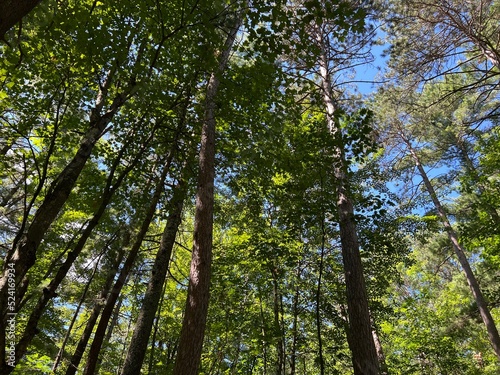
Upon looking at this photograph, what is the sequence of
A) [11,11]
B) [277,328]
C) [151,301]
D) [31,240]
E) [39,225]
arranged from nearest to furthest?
1. [11,11]
2. [31,240]
3. [39,225]
4. [151,301]
5. [277,328]

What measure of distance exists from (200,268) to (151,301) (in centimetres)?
174

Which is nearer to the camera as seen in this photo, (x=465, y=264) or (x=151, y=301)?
(x=151, y=301)

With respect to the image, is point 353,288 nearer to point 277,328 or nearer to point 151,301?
point 277,328

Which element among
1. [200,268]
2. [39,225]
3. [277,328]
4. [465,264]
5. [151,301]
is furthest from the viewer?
[465,264]

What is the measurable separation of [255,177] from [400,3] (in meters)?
6.90

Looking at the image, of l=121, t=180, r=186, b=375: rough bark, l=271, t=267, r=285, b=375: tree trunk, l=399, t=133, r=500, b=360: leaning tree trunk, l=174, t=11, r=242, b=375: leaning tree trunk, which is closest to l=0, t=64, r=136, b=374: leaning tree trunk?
l=174, t=11, r=242, b=375: leaning tree trunk

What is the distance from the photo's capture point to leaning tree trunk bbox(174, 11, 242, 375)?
11.4 ft

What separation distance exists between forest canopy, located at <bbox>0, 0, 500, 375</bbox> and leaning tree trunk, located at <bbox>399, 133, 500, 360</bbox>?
14 cm

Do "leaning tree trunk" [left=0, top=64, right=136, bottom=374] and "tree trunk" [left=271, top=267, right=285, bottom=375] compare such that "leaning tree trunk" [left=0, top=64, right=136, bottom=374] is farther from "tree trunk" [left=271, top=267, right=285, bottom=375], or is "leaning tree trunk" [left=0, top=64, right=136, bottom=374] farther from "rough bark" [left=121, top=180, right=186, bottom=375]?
"tree trunk" [left=271, top=267, right=285, bottom=375]

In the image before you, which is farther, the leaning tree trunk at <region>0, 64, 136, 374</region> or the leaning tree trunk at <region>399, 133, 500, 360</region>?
the leaning tree trunk at <region>399, 133, 500, 360</region>

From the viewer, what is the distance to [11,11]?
4.34 ft

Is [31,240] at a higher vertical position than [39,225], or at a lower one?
lower

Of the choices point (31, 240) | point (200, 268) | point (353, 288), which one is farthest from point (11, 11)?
point (353, 288)

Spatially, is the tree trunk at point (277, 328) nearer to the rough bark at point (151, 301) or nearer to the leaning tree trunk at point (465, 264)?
the rough bark at point (151, 301)
